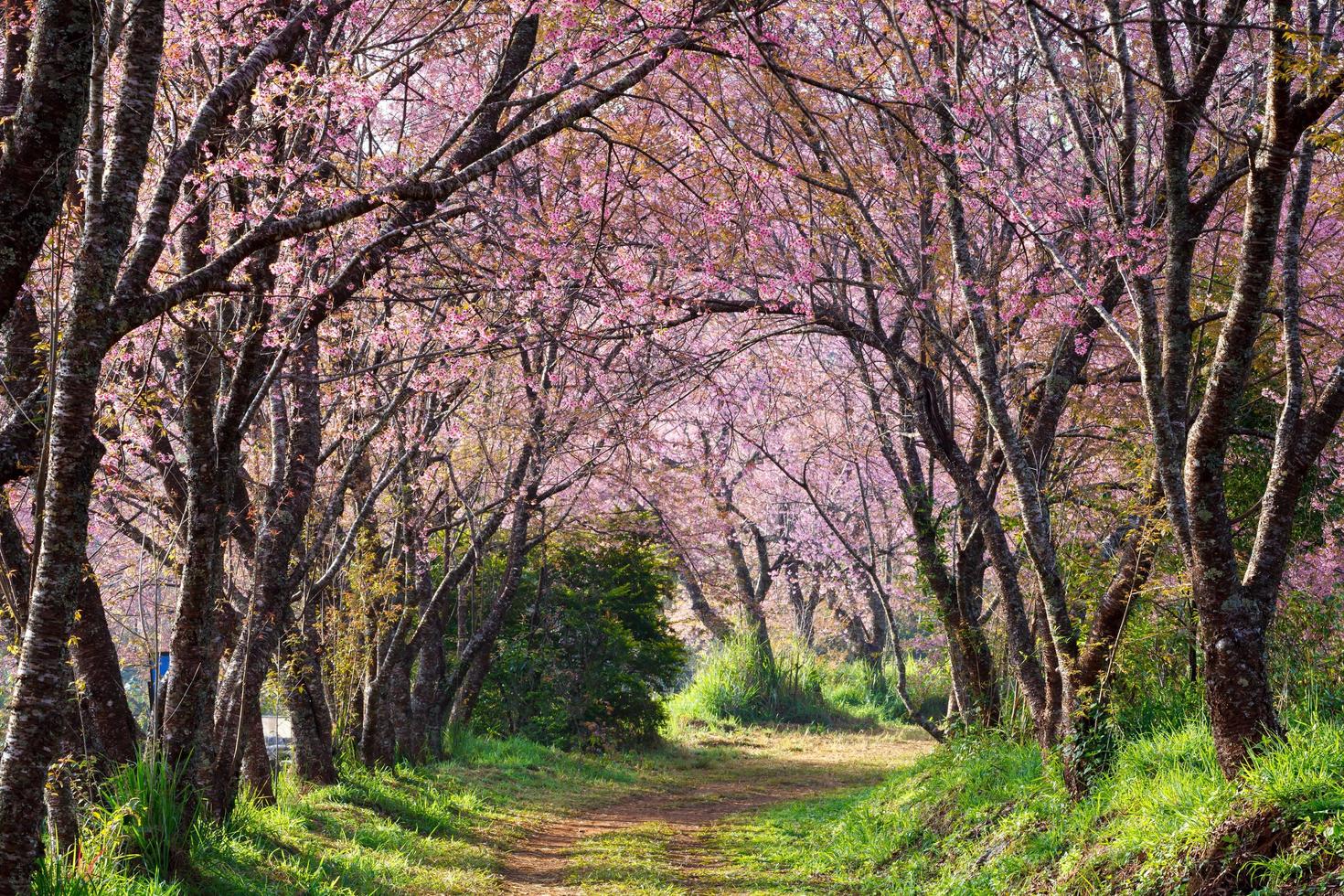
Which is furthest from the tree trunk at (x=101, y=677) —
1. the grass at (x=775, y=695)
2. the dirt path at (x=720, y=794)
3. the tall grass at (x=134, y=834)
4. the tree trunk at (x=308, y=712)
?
the grass at (x=775, y=695)

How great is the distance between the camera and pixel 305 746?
894cm

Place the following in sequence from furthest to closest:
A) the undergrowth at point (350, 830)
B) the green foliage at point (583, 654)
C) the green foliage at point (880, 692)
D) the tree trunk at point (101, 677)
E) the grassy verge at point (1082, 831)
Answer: the green foliage at point (880, 692), the green foliage at point (583, 654), the tree trunk at point (101, 677), the undergrowth at point (350, 830), the grassy verge at point (1082, 831)

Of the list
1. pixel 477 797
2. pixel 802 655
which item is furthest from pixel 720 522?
pixel 477 797

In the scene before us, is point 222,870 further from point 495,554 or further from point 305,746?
point 495,554

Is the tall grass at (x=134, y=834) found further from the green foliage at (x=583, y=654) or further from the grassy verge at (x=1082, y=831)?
the green foliage at (x=583, y=654)

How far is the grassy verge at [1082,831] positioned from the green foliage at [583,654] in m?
5.17

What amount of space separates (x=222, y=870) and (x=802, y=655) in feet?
48.6

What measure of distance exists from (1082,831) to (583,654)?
9.76 m

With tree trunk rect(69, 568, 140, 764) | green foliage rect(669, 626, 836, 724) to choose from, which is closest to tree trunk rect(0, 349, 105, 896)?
tree trunk rect(69, 568, 140, 764)

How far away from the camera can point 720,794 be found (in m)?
12.2

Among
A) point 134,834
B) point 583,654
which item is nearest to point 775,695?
point 583,654

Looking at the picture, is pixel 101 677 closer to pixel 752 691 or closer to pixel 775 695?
pixel 752 691

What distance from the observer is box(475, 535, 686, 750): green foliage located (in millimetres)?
14234

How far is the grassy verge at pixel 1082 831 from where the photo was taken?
408cm
